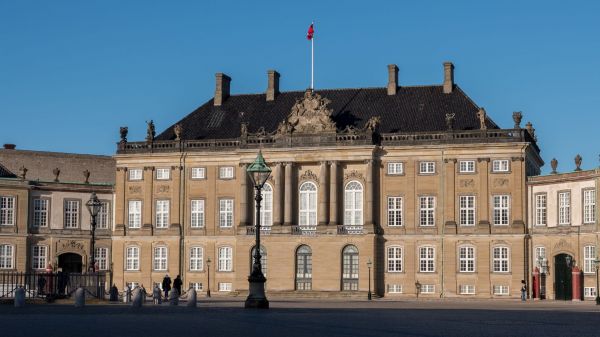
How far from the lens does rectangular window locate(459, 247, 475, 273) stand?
241 feet

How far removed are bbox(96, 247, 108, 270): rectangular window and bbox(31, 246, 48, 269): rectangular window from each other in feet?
13.1

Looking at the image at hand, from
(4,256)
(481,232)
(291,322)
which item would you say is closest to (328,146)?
(481,232)

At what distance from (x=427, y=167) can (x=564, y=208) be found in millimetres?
9596

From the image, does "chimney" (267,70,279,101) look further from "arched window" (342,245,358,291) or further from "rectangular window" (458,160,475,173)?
"rectangular window" (458,160,475,173)

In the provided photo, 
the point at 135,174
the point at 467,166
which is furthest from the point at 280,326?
the point at 135,174

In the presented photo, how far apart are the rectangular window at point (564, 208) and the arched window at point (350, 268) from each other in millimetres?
13836

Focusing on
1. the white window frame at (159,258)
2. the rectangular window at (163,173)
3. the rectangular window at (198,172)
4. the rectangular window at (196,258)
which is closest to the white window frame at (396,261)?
the rectangular window at (196,258)

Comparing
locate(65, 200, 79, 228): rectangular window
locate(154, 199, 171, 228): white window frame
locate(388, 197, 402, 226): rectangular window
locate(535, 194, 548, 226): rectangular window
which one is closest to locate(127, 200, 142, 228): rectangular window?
locate(154, 199, 171, 228): white window frame

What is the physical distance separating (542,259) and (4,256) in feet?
128

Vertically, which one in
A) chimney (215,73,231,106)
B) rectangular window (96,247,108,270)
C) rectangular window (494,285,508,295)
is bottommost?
rectangular window (494,285,508,295)

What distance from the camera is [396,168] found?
7519 cm

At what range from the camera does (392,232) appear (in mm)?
75125

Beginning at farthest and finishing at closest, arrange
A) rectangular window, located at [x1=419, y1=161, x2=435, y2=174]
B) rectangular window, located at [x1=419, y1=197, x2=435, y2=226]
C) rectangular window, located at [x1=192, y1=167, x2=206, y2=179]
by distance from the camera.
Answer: rectangular window, located at [x1=192, y1=167, x2=206, y2=179], rectangular window, located at [x1=419, y1=197, x2=435, y2=226], rectangular window, located at [x1=419, y1=161, x2=435, y2=174]

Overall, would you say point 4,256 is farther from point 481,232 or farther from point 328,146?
point 481,232
